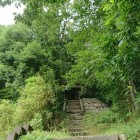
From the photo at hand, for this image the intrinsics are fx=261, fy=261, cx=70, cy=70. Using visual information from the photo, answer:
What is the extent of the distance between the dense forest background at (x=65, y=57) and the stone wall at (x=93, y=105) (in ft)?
5.92

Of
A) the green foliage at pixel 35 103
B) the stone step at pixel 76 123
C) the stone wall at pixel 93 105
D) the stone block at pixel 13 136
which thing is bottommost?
the stone block at pixel 13 136

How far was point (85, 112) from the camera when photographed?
13.8 metres

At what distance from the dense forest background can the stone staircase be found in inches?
34.2

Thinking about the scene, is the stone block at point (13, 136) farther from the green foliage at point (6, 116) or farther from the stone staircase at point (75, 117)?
the stone staircase at point (75, 117)

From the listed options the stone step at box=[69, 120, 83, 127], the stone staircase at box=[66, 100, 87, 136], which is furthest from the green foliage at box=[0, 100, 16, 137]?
the stone step at box=[69, 120, 83, 127]

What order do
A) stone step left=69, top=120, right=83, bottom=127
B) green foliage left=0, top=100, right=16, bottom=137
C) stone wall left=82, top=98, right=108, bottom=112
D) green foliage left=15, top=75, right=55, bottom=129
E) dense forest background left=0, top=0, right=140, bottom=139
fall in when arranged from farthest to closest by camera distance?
stone wall left=82, top=98, right=108, bottom=112 < stone step left=69, top=120, right=83, bottom=127 < green foliage left=15, top=75, right=55, bottom=129 < green foliage left=0, top=100, right=16, bottom=137 < dense forest background left=0, top=0, right=140, bottom=139

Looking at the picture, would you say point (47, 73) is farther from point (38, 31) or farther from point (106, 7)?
point (106, 7)

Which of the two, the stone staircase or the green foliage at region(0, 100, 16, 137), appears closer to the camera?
the green foliage at region(0, 100, 16, 137)

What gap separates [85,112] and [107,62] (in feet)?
33.0

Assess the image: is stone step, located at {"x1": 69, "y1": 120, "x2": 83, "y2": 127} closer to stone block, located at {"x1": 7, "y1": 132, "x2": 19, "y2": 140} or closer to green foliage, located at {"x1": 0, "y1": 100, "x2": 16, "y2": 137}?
green foliage, located at {"x1": 0, "y1": 100, "x2": 16, "y2": 137}

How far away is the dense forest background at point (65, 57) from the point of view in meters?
3.80

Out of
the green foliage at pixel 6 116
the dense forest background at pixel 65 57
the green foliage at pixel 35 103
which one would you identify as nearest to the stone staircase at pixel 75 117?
the dense forest background at pixel 65 57

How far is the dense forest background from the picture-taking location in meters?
3.80

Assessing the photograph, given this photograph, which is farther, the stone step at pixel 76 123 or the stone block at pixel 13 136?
the stone step at pixel 76 123
